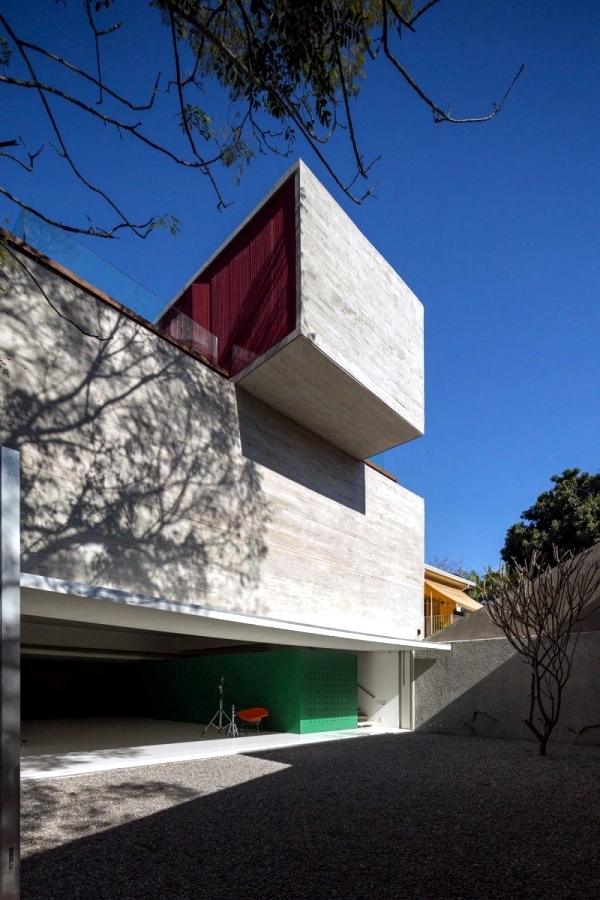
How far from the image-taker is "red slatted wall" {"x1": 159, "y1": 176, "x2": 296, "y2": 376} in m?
13.7

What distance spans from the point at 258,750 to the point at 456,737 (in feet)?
17.1

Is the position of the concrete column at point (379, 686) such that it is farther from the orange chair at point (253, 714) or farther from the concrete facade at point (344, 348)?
the concrete facade at point (344, 348)

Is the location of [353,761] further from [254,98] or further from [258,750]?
[254,98]

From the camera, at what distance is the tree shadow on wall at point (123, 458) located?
9.81 metres

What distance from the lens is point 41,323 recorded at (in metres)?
10.1

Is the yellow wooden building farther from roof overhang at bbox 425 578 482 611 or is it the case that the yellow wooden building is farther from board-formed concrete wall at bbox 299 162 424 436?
board-formed concrete wall at bbox 299 162 424 436

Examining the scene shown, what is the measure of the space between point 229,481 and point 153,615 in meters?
4.31

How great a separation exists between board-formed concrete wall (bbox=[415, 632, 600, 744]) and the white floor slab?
4.55ft

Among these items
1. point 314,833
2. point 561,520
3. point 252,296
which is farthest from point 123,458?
point 561,520

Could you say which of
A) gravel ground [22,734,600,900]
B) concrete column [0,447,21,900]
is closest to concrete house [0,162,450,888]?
gravel ground [22,734,600,900]

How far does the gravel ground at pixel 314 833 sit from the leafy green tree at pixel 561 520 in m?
19.9

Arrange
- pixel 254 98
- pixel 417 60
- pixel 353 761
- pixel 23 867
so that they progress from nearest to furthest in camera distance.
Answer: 1. pixel 23 867
2. pixel 254 98
3. pixel 417 60
4. pixel 353 761

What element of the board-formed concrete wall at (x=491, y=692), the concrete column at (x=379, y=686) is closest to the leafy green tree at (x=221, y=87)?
the board-formed concrete wall at (x=491, y=692)

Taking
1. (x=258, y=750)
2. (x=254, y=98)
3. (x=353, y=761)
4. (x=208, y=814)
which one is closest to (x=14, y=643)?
(x=254, y=98)
